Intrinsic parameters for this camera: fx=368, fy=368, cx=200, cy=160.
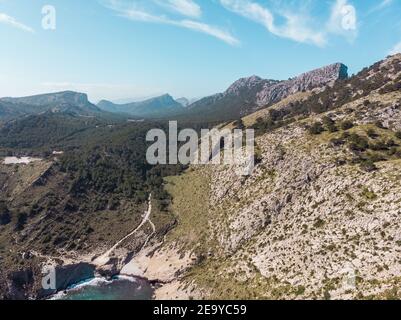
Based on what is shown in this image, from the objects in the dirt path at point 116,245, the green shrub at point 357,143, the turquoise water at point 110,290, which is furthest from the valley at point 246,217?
the turquoise water at point 110,290

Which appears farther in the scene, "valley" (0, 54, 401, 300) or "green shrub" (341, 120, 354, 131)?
"green shrub" (341, 120, 354, 131)

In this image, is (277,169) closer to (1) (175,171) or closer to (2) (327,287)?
(2) (327,287)

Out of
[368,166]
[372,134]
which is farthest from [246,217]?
[372,134]

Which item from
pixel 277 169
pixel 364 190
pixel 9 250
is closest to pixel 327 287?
pixel 364 190

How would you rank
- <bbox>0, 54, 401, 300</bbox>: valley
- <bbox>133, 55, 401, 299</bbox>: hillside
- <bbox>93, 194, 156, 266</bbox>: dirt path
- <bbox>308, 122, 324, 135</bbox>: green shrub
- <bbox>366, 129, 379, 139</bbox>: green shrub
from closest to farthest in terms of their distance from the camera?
<bbox>133, 55, 401, 299</bbox>: hillside → <bbox>0, 54, 401, 300</bbox>: valley → <bbox>366, 129, 379, 139</bbox>: green shrub → <bbox>93, 194, 156, 266</bbox>: dirt path → <bbox>308, 122, 324, 135</bbox>: green shrub

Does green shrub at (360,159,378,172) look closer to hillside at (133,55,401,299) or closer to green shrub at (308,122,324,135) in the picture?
hillside at (133,55,401,299)

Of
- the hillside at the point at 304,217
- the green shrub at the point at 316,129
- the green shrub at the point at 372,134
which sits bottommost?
the hillside at the point at 304,217

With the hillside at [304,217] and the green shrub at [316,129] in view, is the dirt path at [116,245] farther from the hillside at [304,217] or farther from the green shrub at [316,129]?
the green shrub at [316,129]

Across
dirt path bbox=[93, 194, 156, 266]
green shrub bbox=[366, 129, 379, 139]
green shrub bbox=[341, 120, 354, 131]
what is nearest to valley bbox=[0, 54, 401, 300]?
dirt path bbox=[93, 194, 156, 266]
